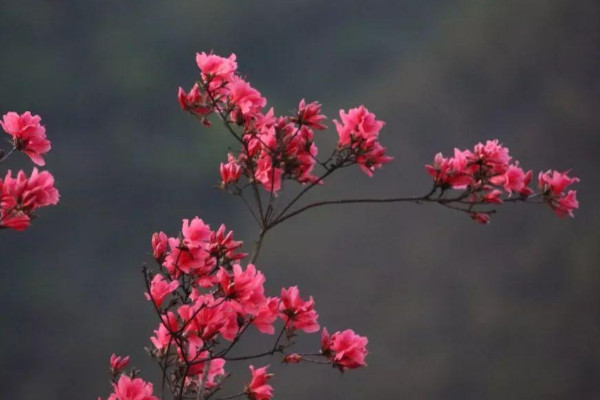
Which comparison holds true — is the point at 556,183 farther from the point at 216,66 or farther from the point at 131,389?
the point at 131,389

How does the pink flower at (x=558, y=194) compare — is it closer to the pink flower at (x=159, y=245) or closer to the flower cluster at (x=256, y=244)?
the flower cluster at (x=256, y=244)

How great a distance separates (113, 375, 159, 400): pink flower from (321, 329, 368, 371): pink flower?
0.38 meters

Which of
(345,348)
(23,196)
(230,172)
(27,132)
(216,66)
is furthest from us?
(230,172)

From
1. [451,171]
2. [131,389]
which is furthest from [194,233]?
[451,171]

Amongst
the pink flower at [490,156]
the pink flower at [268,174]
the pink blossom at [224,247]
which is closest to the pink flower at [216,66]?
the pink flower at [268,174]

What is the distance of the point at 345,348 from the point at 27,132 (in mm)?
789

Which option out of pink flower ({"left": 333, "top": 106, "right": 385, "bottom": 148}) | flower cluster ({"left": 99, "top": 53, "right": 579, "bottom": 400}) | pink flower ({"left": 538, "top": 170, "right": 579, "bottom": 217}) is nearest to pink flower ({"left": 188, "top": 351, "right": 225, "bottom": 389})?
flower cluster ({"left": 99, "top": 53, "right": 579, "bottom": 400})

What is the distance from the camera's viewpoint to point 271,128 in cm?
198

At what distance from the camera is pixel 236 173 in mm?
2084

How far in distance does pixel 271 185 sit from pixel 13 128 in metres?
0.63

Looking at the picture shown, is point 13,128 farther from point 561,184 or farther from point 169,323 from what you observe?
point 561,184

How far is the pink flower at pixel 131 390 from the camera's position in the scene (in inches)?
67.2

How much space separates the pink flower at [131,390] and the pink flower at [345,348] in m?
0.38

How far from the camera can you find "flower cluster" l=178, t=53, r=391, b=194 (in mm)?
1929
